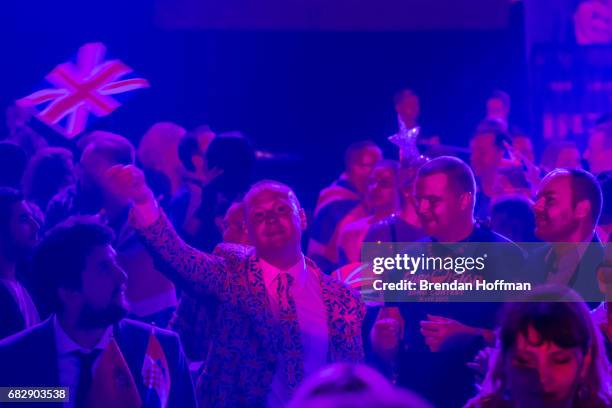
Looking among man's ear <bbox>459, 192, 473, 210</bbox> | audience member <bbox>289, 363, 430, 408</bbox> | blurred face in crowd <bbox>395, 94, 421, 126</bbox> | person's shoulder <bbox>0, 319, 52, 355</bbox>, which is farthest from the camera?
blurred face in crowd <bbox>395, 94, 421, 126</bbox>

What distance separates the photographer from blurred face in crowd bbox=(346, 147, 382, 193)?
470cm

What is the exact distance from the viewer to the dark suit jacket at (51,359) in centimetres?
255

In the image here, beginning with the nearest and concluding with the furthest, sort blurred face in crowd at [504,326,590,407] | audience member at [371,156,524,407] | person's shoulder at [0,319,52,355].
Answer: blurred face in crowd at [504,326,590,407]
person's shoulder at [0,319,52,355]
audience member at [371,156,524,407]

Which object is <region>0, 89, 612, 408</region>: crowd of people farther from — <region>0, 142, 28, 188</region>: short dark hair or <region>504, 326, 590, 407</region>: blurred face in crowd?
<region>0, 142, 28, 188</region>: short dark hair

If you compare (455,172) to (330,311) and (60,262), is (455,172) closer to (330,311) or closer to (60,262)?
(330,311)

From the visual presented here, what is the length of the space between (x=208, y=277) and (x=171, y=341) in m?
0.27

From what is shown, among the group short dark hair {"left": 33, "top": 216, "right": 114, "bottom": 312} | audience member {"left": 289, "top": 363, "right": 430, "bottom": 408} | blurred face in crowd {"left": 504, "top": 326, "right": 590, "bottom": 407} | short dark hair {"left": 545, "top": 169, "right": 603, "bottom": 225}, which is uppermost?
short dark hair {"left": 545, "top": 169, "right": 603, "bottom": 225}

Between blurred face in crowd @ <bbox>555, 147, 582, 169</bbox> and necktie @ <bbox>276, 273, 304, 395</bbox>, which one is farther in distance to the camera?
blurred face in crowd @ <bbox>555, 147, 582, 169</bbox>

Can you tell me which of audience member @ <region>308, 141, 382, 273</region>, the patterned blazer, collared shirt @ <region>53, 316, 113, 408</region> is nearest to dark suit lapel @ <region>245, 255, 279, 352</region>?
the patterned blazer

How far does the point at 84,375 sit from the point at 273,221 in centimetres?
74

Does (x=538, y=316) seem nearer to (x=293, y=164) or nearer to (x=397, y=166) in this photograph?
(x=397, y=166)

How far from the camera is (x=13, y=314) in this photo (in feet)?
10.0

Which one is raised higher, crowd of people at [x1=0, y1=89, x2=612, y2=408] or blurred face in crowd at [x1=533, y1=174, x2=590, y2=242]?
blurred face in crowd at [x1=533, y1=174, x2=590, y2=242]

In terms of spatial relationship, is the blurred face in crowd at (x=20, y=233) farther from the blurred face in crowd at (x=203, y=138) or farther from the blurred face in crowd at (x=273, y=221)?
the blurred face in crowd at (x=203, y=138)
